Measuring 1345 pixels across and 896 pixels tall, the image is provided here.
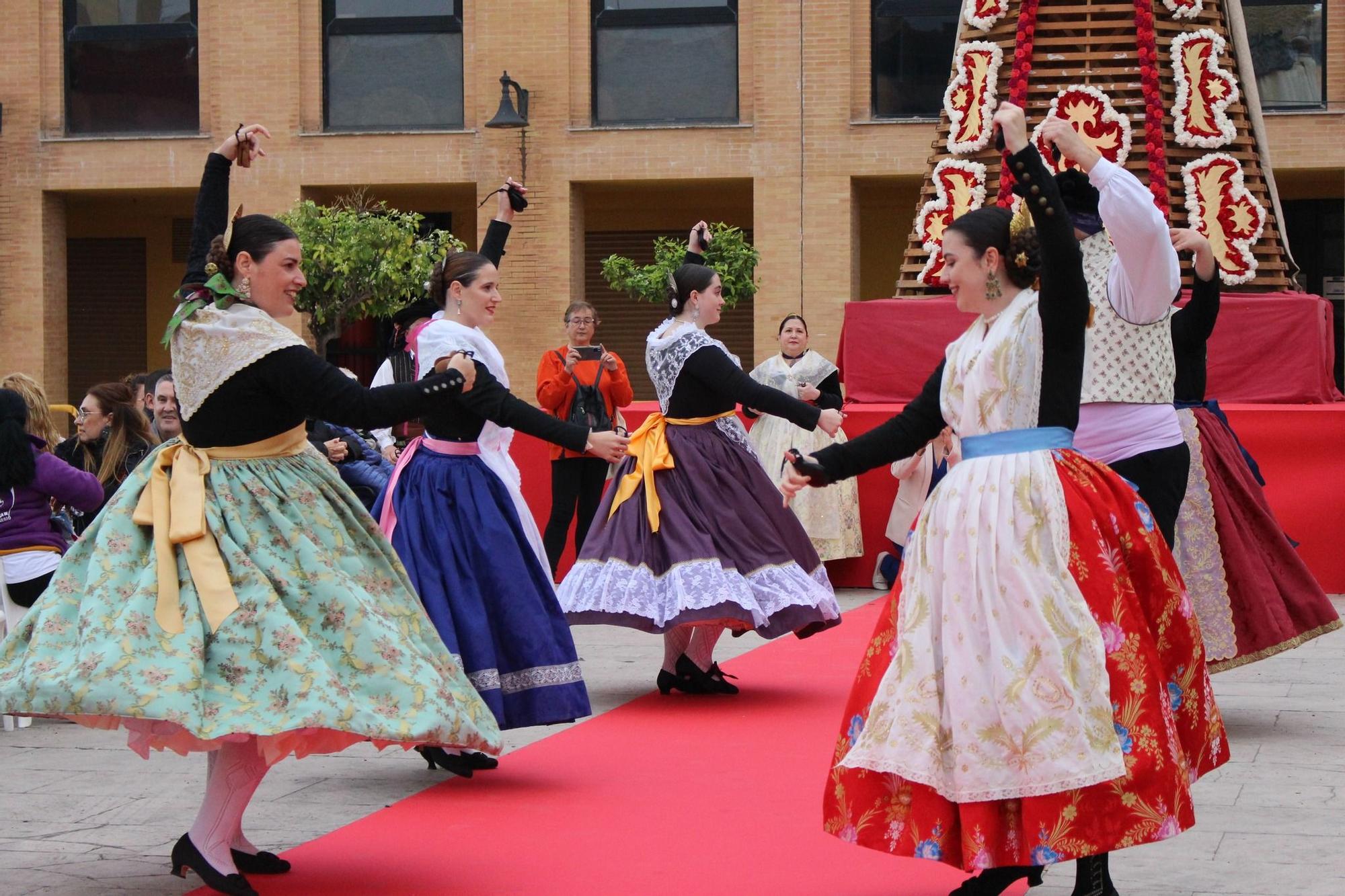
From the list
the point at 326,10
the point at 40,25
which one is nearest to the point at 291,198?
the point at 326,10

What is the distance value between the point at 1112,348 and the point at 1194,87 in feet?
19.2

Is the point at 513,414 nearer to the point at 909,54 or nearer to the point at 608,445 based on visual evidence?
the point at 608,445

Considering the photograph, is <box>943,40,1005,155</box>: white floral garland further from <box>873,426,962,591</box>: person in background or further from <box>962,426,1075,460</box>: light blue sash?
<box>962,426,1075,460</box>: light blue sash

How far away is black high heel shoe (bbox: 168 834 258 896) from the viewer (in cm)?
423

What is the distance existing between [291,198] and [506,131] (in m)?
2.85

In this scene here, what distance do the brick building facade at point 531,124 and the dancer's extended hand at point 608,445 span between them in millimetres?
16258

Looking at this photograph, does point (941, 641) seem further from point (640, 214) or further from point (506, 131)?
point (640, 214)

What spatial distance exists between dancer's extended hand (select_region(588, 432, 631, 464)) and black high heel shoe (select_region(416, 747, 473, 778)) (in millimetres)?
1066

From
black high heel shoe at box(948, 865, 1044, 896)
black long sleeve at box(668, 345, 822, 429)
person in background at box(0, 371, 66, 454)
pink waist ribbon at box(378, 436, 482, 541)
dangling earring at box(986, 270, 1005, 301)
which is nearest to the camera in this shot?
black high heel shoe at box(948, 865, 1044, 896)

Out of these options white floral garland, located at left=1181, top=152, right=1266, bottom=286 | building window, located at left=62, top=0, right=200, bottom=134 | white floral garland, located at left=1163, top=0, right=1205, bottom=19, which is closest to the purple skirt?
white floral garland, located at left=1181, top=152, right=1266, bottom=286

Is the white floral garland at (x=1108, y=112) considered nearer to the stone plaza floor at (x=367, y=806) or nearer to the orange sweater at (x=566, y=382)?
the orange sweater at (x=566, y=382)

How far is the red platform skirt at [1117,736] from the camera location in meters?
3.79

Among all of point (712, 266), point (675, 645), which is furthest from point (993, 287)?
point (712, 266)

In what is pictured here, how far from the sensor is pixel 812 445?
12.0 metres
